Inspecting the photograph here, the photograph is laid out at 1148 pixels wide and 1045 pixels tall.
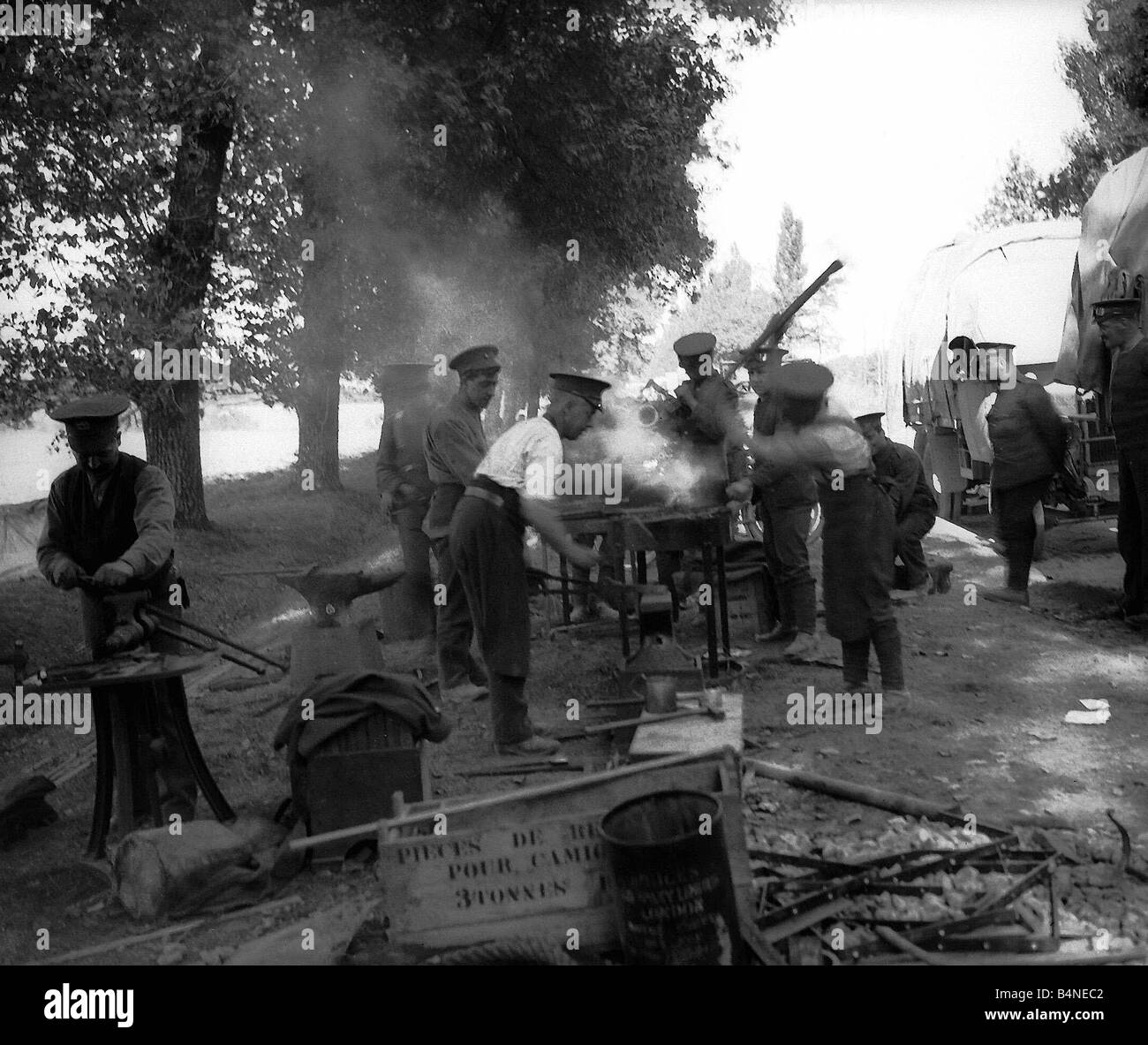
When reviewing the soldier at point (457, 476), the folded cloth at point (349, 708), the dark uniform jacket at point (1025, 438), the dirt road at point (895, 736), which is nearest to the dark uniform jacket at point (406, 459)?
the soldier at point (457, 476)

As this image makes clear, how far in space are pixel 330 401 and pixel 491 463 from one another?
388 inches

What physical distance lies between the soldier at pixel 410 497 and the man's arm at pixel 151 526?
299cm

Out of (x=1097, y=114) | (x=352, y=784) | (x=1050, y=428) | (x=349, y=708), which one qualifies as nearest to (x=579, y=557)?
(x=349, y=708)

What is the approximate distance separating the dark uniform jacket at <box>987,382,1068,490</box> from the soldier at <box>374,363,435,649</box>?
4.39 meters

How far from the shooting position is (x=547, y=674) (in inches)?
308

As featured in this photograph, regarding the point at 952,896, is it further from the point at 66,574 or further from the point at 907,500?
the point at 907,500

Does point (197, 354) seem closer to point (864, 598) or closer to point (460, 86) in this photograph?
point (460, 86)

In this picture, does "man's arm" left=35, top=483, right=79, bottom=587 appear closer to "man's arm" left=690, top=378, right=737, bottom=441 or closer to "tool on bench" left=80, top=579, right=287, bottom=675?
"tool on bench" left=80, top=579, right=287, bottom=675

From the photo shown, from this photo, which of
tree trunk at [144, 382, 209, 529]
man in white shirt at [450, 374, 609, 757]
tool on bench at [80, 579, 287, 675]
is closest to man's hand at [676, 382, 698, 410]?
man in white shirt at [450, 374, 609, 757]

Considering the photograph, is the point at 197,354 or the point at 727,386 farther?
the point at 197,354

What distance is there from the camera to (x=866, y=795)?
4785mm

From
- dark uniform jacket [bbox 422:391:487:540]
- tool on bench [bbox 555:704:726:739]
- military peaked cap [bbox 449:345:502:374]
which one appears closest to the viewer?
tool on bench [bbox 555:704:726:739]

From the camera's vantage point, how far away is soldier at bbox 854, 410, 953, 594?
848 centimetres

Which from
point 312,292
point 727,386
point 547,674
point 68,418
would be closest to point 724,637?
point 547,674
